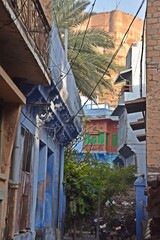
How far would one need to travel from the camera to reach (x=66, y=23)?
17.1 metres

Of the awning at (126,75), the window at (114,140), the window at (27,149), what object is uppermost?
the awning at (126,75)

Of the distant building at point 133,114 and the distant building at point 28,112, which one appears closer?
the distant building at point 28,112

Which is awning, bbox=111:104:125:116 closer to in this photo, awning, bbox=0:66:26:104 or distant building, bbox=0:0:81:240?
distant building, bbox=0:0:81:240

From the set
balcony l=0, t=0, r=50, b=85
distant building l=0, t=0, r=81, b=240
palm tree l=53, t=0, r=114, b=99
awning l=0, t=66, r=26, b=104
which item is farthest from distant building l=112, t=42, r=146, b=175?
awning l=0, t=66, r=26, b=104

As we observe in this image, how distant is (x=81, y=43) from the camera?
16.6 metres

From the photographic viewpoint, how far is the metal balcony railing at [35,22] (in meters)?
6.85

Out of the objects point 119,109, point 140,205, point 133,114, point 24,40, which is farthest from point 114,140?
point 24,40

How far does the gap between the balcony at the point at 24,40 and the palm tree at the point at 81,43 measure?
765 centimetres

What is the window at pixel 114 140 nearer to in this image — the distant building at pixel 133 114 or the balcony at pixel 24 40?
the distant building at pixel 133 114

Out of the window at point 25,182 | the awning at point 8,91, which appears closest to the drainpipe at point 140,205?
the window at point 25,182

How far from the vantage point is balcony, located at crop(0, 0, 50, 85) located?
617 cm

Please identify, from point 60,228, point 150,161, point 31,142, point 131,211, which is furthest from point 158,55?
point 131,211

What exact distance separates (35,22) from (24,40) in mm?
1168

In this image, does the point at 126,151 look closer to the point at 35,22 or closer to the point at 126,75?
the point at 126,75
